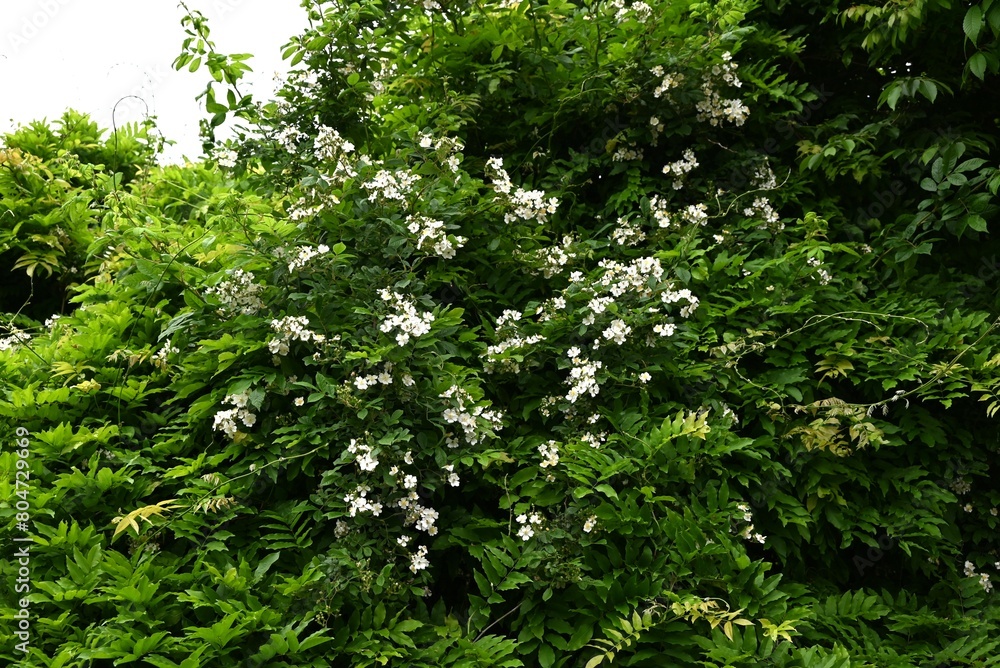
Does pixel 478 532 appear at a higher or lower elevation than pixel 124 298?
lower

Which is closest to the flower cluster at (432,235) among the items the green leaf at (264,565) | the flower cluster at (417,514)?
the flower cluster at (417,514)

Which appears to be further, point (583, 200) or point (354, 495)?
point (583, 200)

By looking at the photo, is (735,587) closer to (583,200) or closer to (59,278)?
(583,200)

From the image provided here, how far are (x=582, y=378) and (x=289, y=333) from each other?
1.13 meters

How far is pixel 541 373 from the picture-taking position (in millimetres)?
3531

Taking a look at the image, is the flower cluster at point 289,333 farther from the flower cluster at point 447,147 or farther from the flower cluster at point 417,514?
the flower cluster at point 447,147

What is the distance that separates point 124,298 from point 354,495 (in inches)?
69.7

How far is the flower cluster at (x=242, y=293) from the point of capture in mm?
3195

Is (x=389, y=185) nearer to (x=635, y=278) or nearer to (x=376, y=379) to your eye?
(x=376, y=379)

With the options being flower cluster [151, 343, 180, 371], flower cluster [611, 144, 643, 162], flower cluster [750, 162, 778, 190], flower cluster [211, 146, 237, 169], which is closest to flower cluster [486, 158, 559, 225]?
flower cluster [611, 144, 643, 162]

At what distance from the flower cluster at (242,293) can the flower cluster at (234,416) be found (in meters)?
0.41

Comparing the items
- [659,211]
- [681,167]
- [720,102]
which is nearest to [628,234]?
[659,211]

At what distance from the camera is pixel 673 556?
286 cm

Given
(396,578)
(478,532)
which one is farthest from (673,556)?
(396,578)
